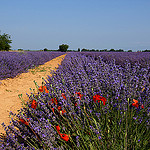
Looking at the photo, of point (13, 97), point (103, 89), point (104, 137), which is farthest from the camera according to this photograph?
point (13, 97)

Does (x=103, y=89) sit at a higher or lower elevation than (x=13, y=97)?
higher

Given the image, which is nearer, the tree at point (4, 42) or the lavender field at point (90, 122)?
the lavender field at point (90, 122)

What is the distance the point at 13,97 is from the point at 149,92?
3480 mm

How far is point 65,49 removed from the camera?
43344 mm

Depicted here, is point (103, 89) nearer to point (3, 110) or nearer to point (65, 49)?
point (3, 110)

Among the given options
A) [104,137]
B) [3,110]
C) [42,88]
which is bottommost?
[3,110]

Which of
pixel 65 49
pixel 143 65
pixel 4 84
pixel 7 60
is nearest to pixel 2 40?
pixel 65 49

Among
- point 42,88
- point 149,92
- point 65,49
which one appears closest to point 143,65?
point 149,92

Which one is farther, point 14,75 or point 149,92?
point 14,75

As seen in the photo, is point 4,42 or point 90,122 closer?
point 90,122

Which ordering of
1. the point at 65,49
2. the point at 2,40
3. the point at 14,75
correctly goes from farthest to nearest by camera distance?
1. the point at 65,49
2. the point at 2,40
3. the point at 14,75

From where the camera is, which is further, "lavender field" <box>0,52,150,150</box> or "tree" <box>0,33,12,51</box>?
"tree" <box>0,33,12,51</box>

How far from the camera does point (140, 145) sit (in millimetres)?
1600

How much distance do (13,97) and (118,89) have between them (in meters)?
3.26
